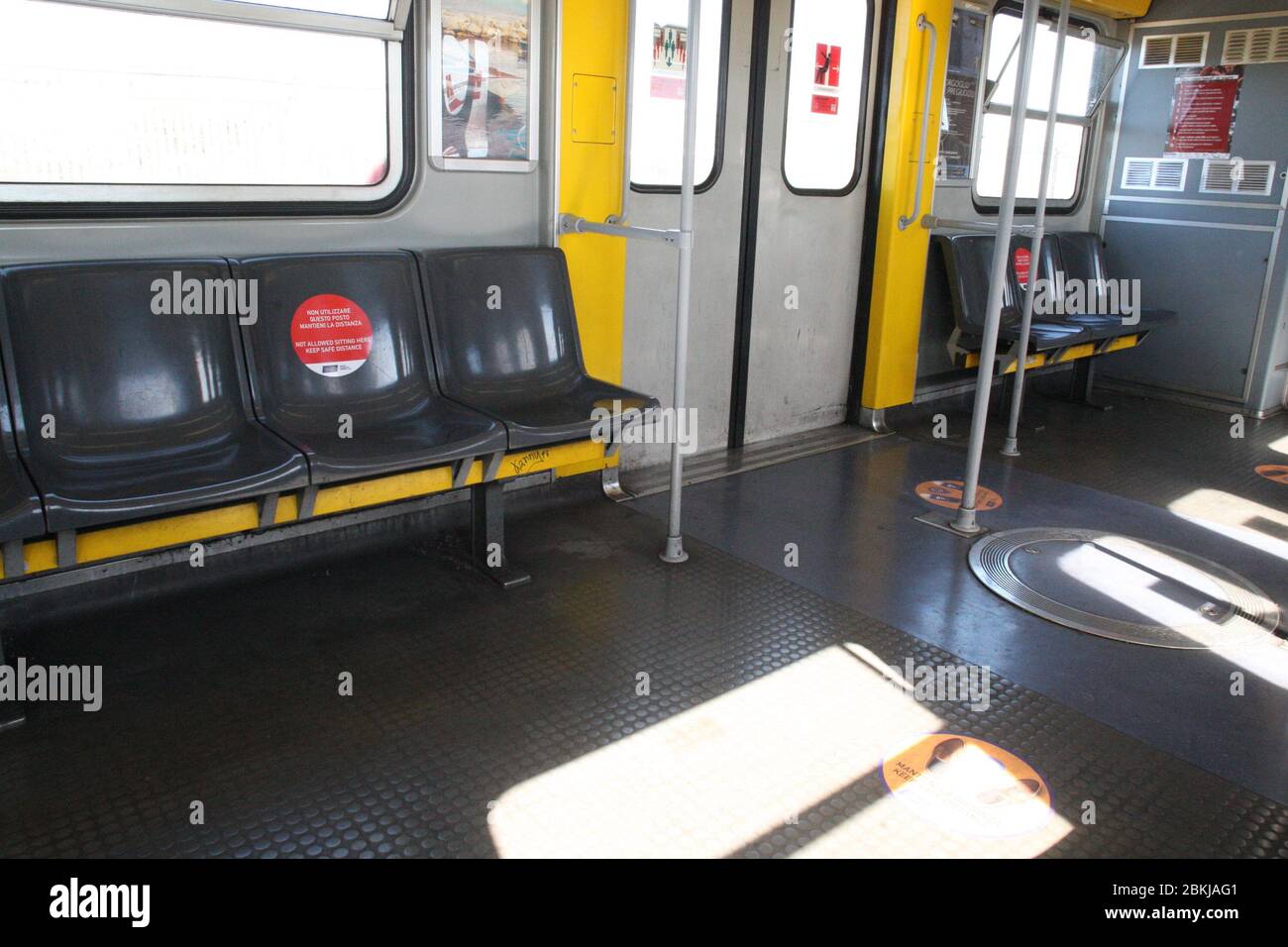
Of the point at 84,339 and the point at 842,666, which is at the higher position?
the point at 84,339

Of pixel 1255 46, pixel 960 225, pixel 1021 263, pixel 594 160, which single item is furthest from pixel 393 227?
pixel 1255 46

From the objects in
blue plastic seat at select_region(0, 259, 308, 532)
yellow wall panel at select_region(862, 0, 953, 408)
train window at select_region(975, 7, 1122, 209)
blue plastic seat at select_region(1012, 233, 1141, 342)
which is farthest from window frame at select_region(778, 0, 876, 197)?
blue plastic seat at select_region(0, 259, 308, 532)

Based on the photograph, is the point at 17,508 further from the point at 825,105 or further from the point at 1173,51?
the point at 1173,51

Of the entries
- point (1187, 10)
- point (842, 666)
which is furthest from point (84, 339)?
point (1187, 10)

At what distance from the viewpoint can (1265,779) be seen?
2557 mm

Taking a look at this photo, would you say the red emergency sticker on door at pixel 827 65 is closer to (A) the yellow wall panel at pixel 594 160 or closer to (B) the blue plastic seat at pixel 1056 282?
(A) the yellow wall panel at pixel 594 160

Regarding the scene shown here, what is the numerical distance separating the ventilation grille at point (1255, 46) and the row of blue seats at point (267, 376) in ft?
16.3

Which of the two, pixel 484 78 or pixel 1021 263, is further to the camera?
pixel 1021 263

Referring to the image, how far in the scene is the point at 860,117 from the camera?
5.34 meters

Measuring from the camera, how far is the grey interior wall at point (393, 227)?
3.00 meters

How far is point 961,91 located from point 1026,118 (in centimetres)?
104

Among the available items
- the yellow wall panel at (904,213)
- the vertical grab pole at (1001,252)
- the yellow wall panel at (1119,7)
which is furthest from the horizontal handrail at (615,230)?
the yellow wall panel at (1119,7)
